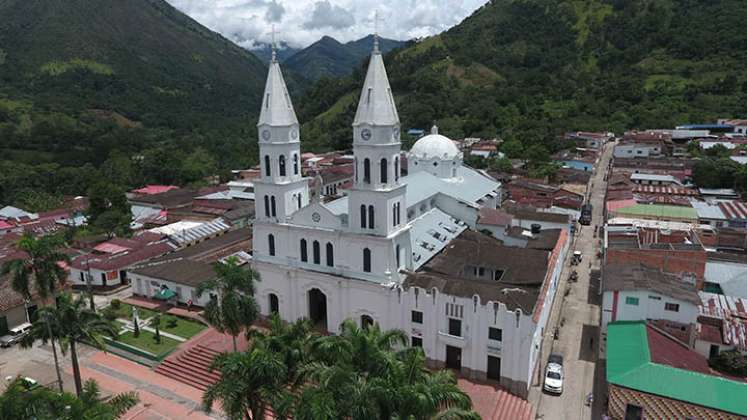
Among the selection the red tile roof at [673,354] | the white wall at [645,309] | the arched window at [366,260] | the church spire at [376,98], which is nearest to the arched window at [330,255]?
the arched window at [366,260]

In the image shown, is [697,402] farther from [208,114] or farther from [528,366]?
[208,114]

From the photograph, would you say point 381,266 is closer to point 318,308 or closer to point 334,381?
point 318,308

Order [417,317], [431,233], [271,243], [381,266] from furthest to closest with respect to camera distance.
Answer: [431,233], [271,243], [381,266], [417,317]

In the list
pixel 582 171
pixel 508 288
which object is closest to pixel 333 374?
pixel 508 288

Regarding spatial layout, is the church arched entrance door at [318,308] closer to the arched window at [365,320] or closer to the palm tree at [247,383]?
the arched window at [365,320]

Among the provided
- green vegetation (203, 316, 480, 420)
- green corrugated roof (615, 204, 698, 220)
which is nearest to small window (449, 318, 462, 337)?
green vegetation (203, 316, 480, 420)

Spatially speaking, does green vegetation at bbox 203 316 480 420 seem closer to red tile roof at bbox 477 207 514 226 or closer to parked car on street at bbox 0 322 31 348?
parked car on street at bbox 0 322 31 348

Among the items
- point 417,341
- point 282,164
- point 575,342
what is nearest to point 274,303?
point 282,164
